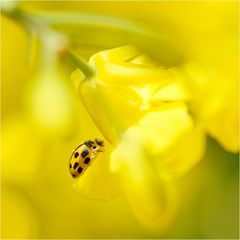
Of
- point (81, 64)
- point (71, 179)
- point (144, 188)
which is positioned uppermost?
point (71, 179)

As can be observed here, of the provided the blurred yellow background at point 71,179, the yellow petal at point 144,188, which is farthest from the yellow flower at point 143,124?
the blurred yellow background at point 71,179

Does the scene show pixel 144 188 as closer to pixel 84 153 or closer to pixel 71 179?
pixel 84 153

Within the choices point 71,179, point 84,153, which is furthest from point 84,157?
point 71,179

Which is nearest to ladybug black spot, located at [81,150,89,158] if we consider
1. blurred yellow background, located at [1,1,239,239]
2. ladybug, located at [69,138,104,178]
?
ladybug, located at [69,138,104,178]

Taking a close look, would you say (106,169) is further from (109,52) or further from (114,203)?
(114,203)

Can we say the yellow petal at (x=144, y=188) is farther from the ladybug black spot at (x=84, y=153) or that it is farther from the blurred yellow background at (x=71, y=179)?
the blurred yellow background at (x=71, y=179)

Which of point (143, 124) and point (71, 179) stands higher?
point (71, 179)

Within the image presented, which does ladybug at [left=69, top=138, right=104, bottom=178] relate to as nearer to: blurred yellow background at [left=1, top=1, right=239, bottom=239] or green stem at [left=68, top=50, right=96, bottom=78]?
green stem at [left=68, top=50, right=96, bottom=78]
